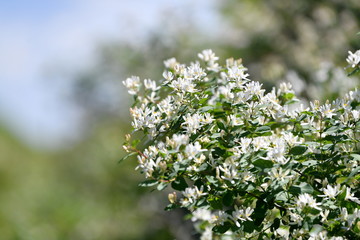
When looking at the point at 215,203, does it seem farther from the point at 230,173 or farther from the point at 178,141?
the point at 178,141

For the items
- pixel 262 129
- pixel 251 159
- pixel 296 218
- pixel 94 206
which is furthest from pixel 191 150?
pixel 94 206

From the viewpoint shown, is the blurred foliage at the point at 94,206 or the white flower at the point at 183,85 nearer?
the white flower at the point at 183,85

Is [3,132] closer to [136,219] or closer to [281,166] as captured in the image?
[136,219]

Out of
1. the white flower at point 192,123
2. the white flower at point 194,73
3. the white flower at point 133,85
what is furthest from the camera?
the white flower at point 133,85

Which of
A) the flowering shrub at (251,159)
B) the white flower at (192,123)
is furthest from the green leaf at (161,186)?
the white flower at (192,123)

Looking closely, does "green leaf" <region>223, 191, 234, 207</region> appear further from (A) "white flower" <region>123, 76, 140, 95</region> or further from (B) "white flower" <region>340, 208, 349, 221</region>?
(A) "white flower" <region>123, 76, 140, 95</region>

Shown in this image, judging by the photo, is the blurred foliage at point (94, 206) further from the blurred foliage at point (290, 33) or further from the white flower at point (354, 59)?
the white flower at point (354, 59)

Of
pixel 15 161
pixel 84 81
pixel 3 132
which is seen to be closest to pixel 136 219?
pixel 84 81

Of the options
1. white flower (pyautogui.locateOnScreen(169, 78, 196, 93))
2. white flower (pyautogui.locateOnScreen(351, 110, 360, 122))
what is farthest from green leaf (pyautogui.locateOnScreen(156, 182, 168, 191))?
white flower (pyautogui.locateOnScreen(351, 110, 360, 122))
